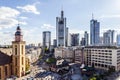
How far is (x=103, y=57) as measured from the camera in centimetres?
7781

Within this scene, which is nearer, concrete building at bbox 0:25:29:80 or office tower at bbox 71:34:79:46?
concrete building at bbox 0:25:29:80

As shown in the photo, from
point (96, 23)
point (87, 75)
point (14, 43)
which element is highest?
point (96, 23)

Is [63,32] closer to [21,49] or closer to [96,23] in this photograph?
[96,23]

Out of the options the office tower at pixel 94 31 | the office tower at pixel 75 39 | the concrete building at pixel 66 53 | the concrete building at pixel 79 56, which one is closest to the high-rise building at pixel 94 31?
the office tower at pixel 94 31

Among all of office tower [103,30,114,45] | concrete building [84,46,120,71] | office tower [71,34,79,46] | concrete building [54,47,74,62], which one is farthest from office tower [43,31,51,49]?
concrete building [84,46,120,71]

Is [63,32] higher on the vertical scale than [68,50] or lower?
higher

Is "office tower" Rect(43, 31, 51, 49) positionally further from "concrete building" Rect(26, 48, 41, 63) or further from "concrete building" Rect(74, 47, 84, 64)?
"concrete building" Rect(74, 47, 84, 64)

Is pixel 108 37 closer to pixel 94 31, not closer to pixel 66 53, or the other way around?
pixel 94 31

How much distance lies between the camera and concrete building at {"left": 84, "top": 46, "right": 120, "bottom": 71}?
2911 inches

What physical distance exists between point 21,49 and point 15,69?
242 inches

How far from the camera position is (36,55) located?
121 meters

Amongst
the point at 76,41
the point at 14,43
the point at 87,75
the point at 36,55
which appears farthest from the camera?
the point at 76,41

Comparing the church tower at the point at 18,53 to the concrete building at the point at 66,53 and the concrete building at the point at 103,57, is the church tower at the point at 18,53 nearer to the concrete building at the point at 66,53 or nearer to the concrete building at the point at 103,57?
the concrete building at the point at 103,57

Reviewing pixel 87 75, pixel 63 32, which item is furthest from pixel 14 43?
pixel 63 32
